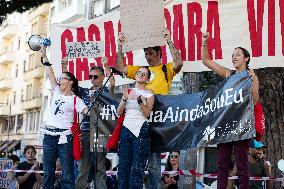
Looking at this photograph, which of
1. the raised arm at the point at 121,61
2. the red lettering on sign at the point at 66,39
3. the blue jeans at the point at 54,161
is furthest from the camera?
the red lettering on sign at the point at 66,39

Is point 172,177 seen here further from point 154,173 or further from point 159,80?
point 159,80

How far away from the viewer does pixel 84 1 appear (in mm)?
34219

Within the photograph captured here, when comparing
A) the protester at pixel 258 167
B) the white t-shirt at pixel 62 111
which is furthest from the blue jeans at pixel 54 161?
the protester at pixel 258 167

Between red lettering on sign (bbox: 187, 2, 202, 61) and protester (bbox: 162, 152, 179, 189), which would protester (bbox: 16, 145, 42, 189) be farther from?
red lettering on sign (bbox: 187, 2, 202, 61)

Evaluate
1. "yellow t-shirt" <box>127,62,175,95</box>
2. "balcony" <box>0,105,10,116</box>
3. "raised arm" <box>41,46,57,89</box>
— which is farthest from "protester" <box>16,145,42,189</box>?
"balcony" <box>0,105,10,116</box>

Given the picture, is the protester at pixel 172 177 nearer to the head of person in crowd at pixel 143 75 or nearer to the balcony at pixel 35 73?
the head of person in crowd at pixel 143 75

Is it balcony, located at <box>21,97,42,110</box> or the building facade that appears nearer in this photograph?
balcony, located at <box>21,97,42,110</box>

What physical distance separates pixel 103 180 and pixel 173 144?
1104mm

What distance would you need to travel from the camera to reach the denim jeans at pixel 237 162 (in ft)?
16.8

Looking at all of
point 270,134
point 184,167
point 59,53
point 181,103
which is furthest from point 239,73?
point 59,53

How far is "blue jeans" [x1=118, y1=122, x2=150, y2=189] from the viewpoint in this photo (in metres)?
5.59

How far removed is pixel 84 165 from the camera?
6797 mm

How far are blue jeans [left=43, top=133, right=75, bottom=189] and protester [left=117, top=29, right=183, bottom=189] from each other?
101 centimetres

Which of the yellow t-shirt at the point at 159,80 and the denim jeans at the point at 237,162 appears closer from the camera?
the denim jeans at the point at 237,162
